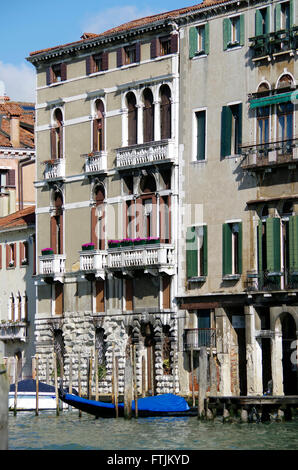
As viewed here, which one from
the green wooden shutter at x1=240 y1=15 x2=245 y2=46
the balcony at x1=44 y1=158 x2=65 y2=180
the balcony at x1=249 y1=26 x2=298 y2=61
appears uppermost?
the green wooden shutter at x1=240 y1=15 x2=245 y2=46

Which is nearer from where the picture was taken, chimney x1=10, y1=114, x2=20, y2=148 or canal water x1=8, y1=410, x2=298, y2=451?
canal water x1=8, y1=410, x2=298, y2=451

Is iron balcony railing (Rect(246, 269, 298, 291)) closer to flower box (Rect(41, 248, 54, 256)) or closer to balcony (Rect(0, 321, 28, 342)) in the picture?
flower box (Rect(41, 248, 54, 256))

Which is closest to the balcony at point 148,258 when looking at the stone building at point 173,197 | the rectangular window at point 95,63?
the stone building at point 173,197

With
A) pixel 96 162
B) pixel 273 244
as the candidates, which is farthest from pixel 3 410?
pixel 96 162

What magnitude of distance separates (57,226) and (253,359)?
988 centimetres

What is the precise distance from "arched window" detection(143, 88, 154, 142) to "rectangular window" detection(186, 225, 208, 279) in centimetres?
346

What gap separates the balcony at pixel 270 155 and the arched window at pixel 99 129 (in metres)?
6.53

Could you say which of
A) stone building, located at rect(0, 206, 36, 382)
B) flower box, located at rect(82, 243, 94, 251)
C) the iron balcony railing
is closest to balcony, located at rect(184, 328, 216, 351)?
the iron balcony railing

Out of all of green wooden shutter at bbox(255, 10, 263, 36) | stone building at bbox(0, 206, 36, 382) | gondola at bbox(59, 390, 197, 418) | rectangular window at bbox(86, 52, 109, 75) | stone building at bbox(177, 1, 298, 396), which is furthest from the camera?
stone building at bbox(0, 206, 36, 382)

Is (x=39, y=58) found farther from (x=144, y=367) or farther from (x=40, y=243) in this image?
(x=144, y=367)

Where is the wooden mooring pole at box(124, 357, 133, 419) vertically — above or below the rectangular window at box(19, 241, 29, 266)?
below

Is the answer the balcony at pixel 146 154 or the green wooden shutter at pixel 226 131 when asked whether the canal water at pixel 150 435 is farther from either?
the balcony at pixel 146 154

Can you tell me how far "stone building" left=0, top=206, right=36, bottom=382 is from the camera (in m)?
54.8

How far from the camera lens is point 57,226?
5212 centimetres
